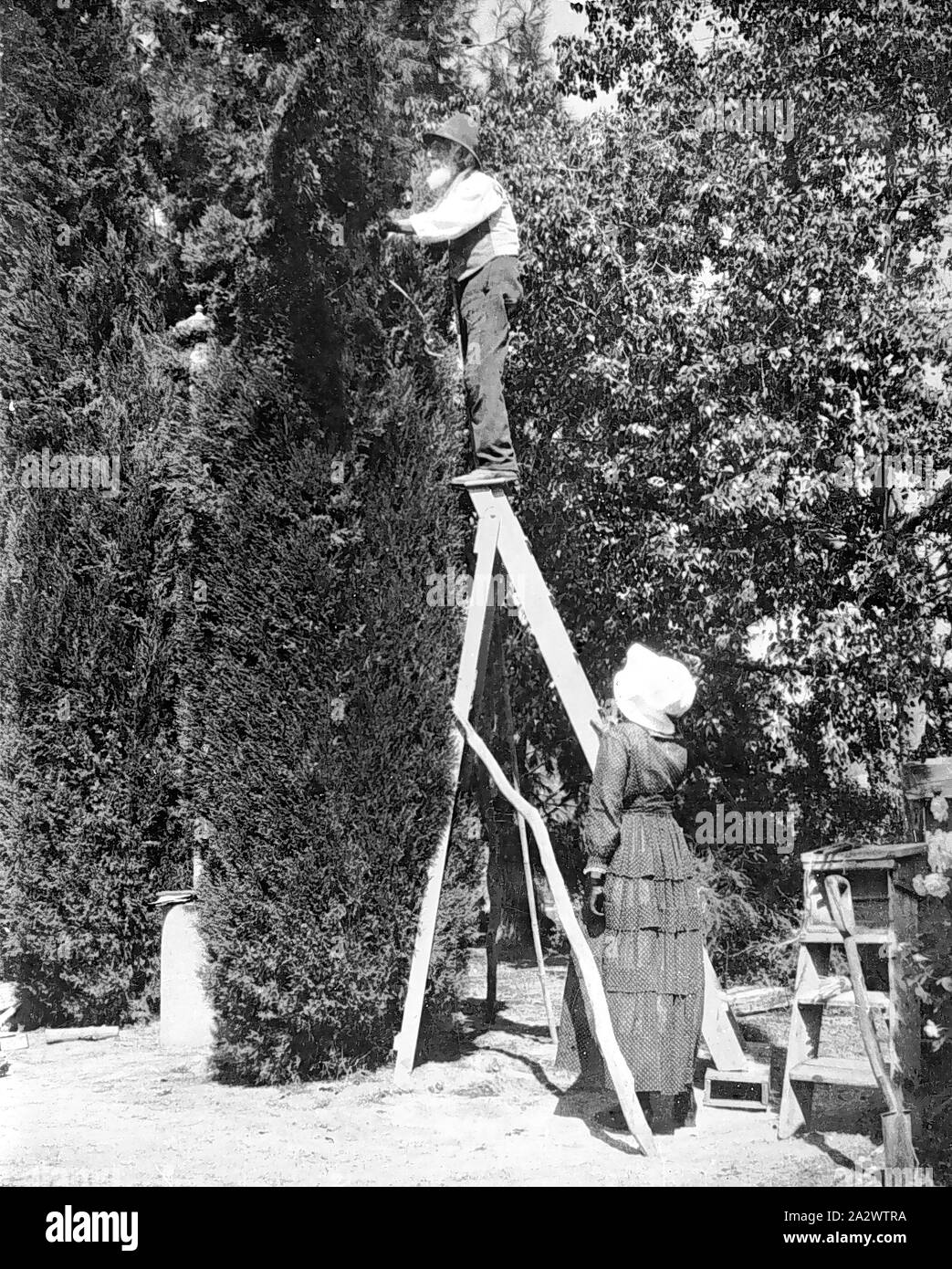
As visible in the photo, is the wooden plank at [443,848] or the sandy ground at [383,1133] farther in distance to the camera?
the wooden plank at [443,848]

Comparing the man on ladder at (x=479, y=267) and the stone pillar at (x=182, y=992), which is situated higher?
the man on ladder at (x=479, y=267)

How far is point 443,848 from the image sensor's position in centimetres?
540

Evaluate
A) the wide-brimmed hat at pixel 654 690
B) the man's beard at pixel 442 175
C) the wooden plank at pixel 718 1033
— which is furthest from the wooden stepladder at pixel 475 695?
the man's beard at pixel 442 175

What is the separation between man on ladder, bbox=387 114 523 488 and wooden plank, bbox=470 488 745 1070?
21 centimetres

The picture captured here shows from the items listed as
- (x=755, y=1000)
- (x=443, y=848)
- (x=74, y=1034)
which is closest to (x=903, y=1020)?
(x=443, y=848)

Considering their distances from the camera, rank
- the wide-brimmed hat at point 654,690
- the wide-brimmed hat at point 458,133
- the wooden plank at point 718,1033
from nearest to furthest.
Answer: the wide-brimmed hat at point 654,690
the wooden plank at point 718,1033
the wide-brimmed hat at point 458,133

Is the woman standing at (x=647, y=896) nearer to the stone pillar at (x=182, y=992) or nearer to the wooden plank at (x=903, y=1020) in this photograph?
the wooden plank at (x=903, y=1020)

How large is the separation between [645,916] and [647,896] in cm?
7

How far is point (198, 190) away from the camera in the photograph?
6.88 metres

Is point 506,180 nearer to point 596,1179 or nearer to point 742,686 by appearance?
point 742,686

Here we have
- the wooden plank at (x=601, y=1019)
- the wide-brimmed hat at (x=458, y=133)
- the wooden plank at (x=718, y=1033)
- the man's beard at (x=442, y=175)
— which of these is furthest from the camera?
the man's beard at (x=442, y=175)

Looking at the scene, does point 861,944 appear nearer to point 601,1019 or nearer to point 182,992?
point 601,1019

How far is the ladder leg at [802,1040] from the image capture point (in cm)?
446

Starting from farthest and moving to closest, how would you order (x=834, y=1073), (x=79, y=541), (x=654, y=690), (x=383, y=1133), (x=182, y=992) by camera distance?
(x=79, y=541) < (x=182, y=992) < (x=654, y=690) < (x=383, y=1133) < (x=834, y=1073)
